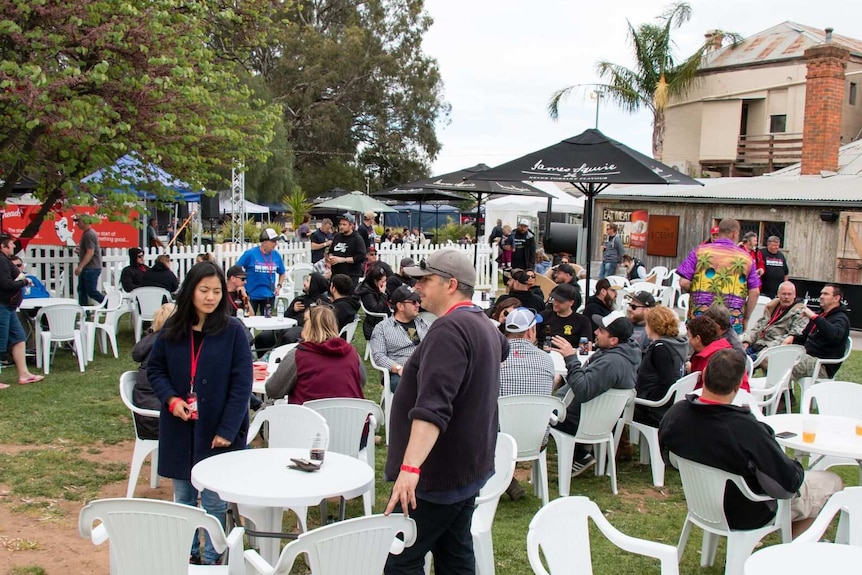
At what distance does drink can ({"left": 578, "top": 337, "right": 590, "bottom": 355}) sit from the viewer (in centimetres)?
704

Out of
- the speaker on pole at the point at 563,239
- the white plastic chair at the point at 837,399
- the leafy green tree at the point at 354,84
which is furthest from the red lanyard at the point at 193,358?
the leafy green tree at the point at 354,84

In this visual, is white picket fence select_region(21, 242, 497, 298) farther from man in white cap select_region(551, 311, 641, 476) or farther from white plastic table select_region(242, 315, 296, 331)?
man in white cap select_region(551, 311, 641, 476)

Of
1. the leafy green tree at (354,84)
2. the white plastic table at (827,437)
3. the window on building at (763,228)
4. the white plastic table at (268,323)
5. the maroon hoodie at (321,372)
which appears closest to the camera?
the white plastic table at (827,437)

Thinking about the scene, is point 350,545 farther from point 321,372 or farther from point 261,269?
point 261,269

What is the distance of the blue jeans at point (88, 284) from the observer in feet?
37.6

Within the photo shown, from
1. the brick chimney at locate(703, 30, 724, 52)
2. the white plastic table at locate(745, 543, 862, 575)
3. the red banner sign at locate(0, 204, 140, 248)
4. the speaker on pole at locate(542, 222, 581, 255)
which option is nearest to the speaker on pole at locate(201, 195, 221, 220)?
the red banner sign at locate(0, 204, 140, 248)

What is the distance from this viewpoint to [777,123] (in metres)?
27.0

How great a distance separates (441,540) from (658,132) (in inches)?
1137

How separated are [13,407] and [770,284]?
9.74m

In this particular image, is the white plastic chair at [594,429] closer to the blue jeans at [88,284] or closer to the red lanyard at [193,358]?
the red lanyard at [193,358]

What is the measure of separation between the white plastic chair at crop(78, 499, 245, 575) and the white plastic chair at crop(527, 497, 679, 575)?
1.14 metres

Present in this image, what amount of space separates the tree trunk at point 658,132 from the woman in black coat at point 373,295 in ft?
75.4

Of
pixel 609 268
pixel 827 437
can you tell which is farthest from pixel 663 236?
pixel 827 437

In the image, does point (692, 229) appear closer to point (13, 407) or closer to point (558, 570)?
point (13, 407)
